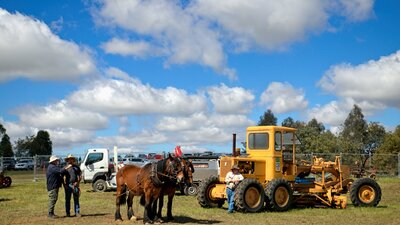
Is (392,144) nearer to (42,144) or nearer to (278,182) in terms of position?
(278,182)

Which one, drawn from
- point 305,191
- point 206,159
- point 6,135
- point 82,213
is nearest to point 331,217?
point 305,191

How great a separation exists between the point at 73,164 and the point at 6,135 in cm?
8247

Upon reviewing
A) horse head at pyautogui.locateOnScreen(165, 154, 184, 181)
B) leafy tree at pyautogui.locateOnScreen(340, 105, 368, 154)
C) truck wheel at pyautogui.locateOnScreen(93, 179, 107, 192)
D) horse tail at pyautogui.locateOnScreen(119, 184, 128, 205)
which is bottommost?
truck wheel at pyautogui.locateOnScreen(93, 179, 107, 192)

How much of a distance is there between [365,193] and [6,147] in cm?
7959

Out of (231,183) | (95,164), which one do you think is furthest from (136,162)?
(231,183)

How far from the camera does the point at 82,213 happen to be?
625 inches

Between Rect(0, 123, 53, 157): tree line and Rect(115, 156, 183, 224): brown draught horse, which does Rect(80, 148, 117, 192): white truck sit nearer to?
Rect(115, 156, 183, 224): brown draught horse

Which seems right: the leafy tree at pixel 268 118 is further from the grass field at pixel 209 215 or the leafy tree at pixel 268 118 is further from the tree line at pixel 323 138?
the grass field at pixel 209 215

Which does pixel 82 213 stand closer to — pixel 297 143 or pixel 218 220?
pixel 218 220

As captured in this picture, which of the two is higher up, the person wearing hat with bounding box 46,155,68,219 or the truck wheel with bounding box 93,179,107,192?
the person wearing hat with bounding box 46,155,68,219

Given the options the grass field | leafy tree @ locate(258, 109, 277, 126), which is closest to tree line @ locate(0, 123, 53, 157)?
leafy tree @ locate(258, 109, 277, 126)

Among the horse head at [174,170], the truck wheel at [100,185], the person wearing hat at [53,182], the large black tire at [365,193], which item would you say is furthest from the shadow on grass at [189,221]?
the truck wheel at [100,185]

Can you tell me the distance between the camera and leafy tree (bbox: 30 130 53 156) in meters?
96.0

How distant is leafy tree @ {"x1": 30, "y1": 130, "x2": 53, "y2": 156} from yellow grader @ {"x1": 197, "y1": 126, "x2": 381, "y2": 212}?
275 feet
